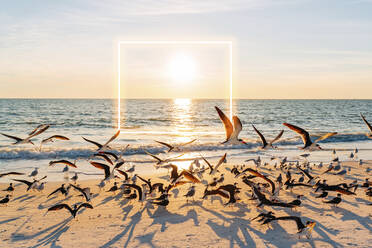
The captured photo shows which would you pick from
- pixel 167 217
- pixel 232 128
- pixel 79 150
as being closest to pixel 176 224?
pixel 167 217

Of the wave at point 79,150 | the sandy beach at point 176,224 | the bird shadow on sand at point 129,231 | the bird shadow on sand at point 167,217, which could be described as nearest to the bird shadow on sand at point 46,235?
the sandy beach at point 176,224

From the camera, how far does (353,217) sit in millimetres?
10375

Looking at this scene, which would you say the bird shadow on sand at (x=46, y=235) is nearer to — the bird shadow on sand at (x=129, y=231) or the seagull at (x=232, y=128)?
the bird shadow on sand at (x=129, y=231)

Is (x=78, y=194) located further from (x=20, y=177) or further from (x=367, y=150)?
(x=367, y=150)

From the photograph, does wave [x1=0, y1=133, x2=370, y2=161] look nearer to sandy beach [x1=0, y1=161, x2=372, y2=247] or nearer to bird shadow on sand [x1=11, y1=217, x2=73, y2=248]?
sandy beach [x1=0, y1=161, x2=372, y2=247]

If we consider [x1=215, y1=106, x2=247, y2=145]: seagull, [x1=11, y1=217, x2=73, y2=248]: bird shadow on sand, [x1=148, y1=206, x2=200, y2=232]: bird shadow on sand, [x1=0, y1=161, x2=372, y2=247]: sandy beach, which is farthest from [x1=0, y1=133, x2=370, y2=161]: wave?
[x1=11, y1=217, x2=73, y2=248]: bird shadow on sand

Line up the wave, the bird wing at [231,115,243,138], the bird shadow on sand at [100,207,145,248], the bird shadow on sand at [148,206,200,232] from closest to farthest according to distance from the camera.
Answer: the bird shadow on sand at [100,207,145,248]
the bird shadow on sand at [148,206,200,232]
the bird wing at [231,115,243,138]
the wave

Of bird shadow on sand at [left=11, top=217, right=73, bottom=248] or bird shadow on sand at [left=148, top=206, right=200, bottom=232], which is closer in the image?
bird shadow on sand at [left=11, top=217, right=73, bottom=248]

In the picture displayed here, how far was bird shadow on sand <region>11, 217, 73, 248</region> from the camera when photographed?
8.69 m

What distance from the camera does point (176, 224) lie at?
32.2 ft

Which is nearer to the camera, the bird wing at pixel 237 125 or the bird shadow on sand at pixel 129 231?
the bird shadow on sand at pixel 129 231

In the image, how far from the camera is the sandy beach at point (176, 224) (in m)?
8.69

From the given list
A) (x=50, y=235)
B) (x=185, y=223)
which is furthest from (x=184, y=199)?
A: (x=50, y=235)

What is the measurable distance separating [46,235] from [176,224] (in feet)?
12.1
